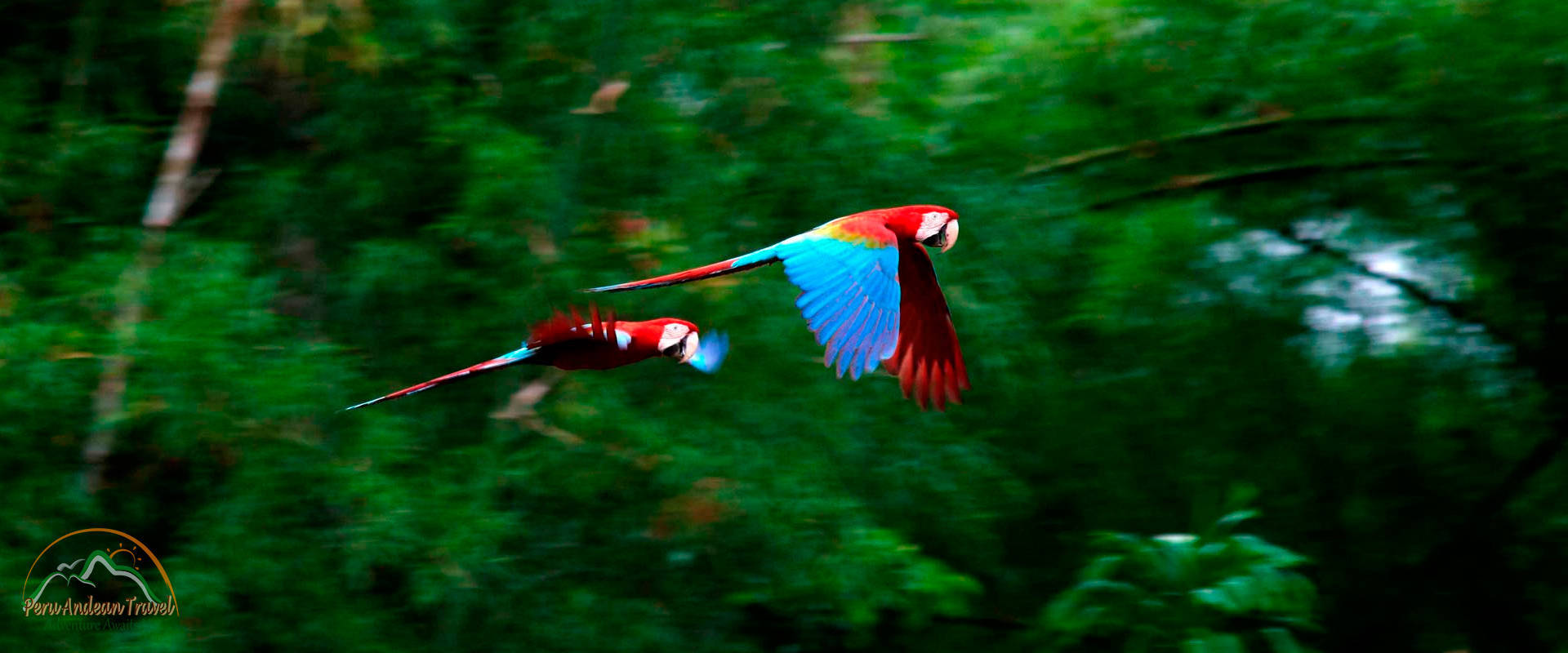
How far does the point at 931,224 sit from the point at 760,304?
63.2 inches

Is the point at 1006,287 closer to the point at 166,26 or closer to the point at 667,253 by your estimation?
the point at 667,253

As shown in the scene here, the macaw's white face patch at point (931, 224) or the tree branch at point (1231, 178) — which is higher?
the macaw's white face patch at point (931, 224)

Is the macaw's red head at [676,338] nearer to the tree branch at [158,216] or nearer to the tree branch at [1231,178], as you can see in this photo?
the tree branch at [158,216]

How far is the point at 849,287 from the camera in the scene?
5.46ft

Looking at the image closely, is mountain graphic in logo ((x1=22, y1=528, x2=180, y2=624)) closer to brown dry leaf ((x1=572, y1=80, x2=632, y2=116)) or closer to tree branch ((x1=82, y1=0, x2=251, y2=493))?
tree branch ((x1=82, y1=0, x2=251, y2=493))

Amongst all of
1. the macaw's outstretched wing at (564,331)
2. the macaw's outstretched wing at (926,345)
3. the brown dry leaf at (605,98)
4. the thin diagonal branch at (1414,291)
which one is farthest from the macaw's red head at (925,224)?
the thin diagonal branch at (1414,291)

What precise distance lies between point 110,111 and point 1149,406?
10.8ft

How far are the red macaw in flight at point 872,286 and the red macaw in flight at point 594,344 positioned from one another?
0.17 feet

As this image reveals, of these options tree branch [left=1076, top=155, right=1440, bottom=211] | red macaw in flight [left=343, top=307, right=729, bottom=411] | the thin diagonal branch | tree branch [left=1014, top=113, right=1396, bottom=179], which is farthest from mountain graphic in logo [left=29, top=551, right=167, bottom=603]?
the thin diagonal branch

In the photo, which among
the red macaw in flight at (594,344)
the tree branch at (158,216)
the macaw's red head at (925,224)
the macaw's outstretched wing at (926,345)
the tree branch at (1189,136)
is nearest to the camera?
the red macaw in flight at (594,344)

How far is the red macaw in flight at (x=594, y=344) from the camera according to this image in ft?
4.95

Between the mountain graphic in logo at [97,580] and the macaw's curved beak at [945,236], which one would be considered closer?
the macaw's curved beak at [945,236]

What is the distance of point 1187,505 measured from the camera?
4848 millimetres

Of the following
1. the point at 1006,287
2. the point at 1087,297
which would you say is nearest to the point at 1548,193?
the point at 1087,297
